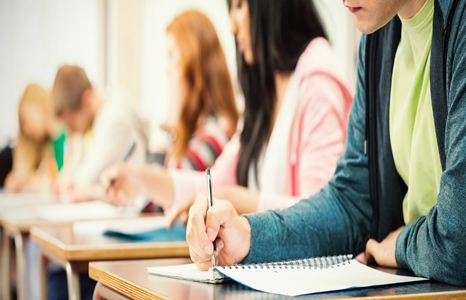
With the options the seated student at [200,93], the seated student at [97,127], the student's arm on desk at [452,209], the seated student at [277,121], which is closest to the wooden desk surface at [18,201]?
the seated student at [97,127]

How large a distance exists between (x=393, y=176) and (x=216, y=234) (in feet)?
1.17

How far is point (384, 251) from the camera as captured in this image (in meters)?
1.08

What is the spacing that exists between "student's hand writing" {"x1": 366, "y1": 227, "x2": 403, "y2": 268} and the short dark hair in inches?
123

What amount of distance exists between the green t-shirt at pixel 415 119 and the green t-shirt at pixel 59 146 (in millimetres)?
3548

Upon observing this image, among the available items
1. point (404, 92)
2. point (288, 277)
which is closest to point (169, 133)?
point (404, 92)

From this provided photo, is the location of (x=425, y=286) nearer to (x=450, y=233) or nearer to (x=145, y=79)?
(x=450, y=233)

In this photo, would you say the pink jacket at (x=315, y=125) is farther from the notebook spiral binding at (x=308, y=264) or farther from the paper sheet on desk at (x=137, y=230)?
the notebook spiral binding at (x=308, y=264)

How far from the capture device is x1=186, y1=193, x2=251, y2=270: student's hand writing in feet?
3.15

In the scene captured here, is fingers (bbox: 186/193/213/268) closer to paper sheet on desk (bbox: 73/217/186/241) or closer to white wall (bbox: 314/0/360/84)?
paper sheet on desk (bbox: 73/217/186/241)

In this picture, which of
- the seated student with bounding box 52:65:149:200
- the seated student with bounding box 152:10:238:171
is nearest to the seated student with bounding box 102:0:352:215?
the seated student with bounding box 152:10:238:171

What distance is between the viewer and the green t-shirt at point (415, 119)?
106cm

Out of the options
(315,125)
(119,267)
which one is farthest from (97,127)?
(119,267)

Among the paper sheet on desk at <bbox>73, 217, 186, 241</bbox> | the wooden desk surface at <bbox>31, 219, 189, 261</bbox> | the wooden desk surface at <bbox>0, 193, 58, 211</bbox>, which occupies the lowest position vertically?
the wooden desk surface at <bbox>0, 193, 58, 211</bbox>

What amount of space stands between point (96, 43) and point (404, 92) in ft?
11.2
